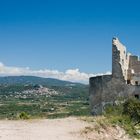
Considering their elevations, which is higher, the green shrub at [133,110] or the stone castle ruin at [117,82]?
the stone castle ruin at [117,82]

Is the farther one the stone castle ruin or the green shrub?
the stone castle ruin

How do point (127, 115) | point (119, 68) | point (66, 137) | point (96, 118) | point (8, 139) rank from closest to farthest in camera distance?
1. point (8, 139)
2. point (66, 137)
3. point (96, 118)
4. point (127, 115)
5. point (119, 68)

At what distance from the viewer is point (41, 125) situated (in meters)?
31.9

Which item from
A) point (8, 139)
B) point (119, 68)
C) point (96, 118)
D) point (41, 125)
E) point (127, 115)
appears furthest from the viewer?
point (119, 68)

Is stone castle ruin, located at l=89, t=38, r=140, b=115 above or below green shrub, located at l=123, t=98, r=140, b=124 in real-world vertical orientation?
above

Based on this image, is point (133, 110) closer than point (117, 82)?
Yes

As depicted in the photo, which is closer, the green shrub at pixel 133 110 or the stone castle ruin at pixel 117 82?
the green shrub at pixel 133 110

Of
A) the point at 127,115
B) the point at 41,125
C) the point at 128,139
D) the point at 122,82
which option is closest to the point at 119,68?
the point at 122,82

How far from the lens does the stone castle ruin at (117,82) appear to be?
1628 inches

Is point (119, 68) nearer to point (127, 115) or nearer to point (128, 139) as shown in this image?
point (127, 115)

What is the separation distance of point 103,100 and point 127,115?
4.42 m

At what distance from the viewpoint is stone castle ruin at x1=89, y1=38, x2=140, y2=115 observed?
136 ft

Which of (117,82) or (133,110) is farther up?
(117,82)

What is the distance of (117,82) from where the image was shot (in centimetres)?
4184
